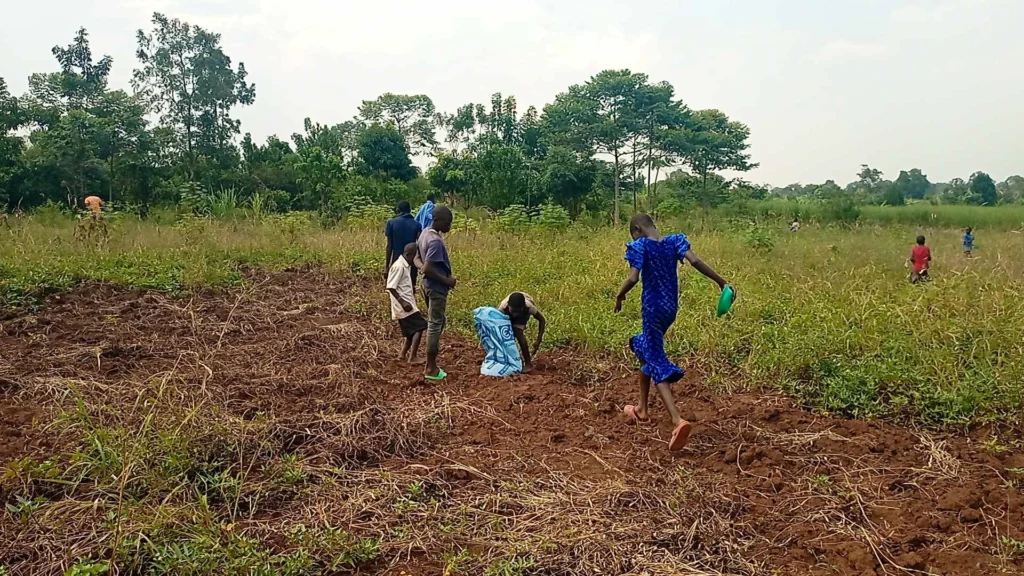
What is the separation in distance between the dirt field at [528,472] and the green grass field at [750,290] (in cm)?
44

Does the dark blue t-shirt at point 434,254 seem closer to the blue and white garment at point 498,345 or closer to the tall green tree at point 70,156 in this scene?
the blue and white garment at point 498,345

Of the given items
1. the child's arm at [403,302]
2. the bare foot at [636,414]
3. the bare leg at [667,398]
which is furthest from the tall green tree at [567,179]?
the bare leg at [667,398]

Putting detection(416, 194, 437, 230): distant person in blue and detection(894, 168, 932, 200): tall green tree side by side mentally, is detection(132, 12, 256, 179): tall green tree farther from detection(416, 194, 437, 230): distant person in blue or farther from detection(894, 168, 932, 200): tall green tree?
detection(894, 168, 932, 200): tall green tree

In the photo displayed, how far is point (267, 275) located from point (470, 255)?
3310mm

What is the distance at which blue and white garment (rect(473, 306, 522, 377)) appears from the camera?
529 cm

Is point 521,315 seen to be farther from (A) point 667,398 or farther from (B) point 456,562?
(B) point 456,562

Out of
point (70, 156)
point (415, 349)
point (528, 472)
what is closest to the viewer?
point (528, 472)

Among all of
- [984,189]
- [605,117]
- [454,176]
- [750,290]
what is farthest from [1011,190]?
[750,290]

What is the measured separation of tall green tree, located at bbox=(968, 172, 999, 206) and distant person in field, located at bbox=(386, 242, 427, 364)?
31.6 meters

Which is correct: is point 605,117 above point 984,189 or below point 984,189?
above

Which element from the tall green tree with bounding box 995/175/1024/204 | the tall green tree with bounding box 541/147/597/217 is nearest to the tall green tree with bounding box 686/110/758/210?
the tall green tree with bounding box 541/147/597/217

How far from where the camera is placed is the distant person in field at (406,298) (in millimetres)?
5492

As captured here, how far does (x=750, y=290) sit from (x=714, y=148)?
1701cm

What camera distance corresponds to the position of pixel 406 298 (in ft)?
18.1
